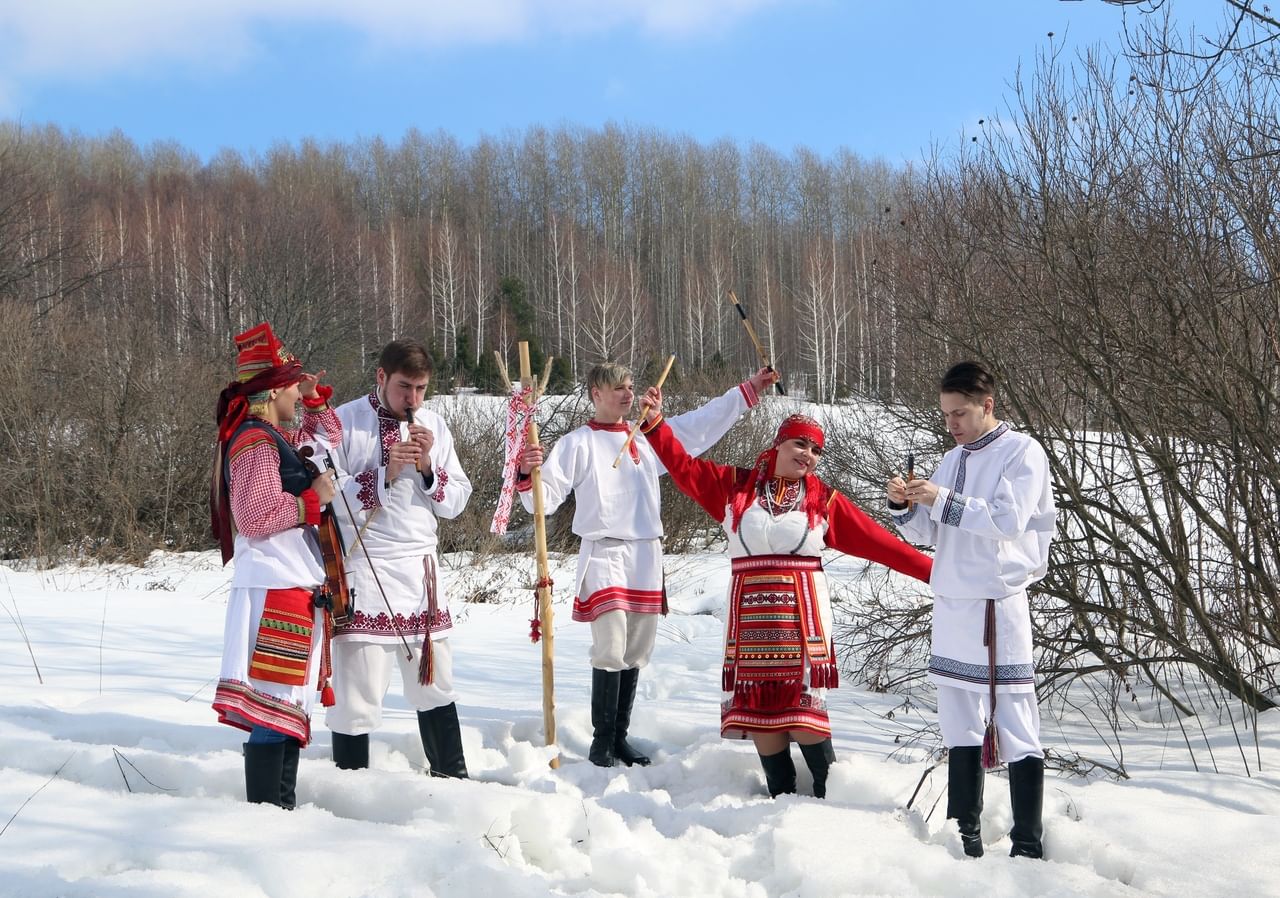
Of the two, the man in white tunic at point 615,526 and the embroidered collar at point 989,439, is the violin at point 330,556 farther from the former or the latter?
the embroidered collar at point 989,439

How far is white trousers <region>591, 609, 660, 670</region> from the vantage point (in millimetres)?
5105

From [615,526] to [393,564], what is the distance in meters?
Answer: 1.20

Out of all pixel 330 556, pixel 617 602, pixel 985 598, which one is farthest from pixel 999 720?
pixel 330 556

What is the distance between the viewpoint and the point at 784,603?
14.5 feet

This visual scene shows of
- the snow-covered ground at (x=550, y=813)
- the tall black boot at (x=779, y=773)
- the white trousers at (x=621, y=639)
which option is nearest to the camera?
the snow-covered ground at (x=550, y=813)

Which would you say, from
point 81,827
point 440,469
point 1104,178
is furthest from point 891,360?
point 81,827

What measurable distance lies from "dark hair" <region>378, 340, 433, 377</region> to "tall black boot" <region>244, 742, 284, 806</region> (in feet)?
5.03

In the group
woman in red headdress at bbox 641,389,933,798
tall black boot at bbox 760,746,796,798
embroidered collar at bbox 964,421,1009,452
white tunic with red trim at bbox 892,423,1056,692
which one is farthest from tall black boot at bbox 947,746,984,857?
embroidered collar at bbox 964,421,1009,452

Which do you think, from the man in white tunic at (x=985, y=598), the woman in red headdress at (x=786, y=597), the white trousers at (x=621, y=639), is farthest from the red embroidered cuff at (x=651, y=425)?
the man in white tunic at (x=985, y=598)

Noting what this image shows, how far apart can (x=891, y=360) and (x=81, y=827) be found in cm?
716

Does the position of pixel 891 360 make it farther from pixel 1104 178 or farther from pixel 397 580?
pixel 397 580

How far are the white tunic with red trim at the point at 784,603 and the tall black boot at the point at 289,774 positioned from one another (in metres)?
1.68

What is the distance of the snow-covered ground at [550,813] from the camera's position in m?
3.12

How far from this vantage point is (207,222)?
3528 cm
